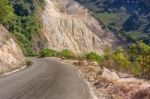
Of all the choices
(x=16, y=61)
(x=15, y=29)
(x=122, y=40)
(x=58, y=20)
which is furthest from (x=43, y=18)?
(x=16, y=61)

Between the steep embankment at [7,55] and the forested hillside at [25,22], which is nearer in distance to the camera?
the steep embankment at [7,55]

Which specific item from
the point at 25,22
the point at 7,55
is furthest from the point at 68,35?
the point at 7,55

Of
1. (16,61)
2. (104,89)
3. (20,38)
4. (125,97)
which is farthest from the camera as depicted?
(20,38)

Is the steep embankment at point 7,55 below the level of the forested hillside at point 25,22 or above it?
Result: below

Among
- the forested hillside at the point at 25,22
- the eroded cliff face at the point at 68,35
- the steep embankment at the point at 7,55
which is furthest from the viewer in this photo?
the eroded cliff face at the point at 68,35

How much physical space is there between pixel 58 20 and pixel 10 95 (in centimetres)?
16587

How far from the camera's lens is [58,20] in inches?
7515

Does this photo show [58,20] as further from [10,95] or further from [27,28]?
[10,95]

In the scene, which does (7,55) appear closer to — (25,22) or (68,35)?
(25,22)

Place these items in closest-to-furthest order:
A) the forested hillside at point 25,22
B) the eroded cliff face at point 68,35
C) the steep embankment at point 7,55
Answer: the steep embankment at point 7,55 → the forested hillside at point 25,22 → the eroded cliff face at point 68,35

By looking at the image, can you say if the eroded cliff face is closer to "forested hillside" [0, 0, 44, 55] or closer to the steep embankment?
"forested hillside" [0, 0, 44, 55]

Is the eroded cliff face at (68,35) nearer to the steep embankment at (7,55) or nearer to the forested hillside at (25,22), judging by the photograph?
the forested hillside at (25,22)

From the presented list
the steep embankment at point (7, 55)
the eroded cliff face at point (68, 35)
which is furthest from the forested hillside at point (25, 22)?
the steep embankment at point (7, 55)

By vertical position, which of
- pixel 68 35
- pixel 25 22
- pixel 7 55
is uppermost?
pixel 25 22
